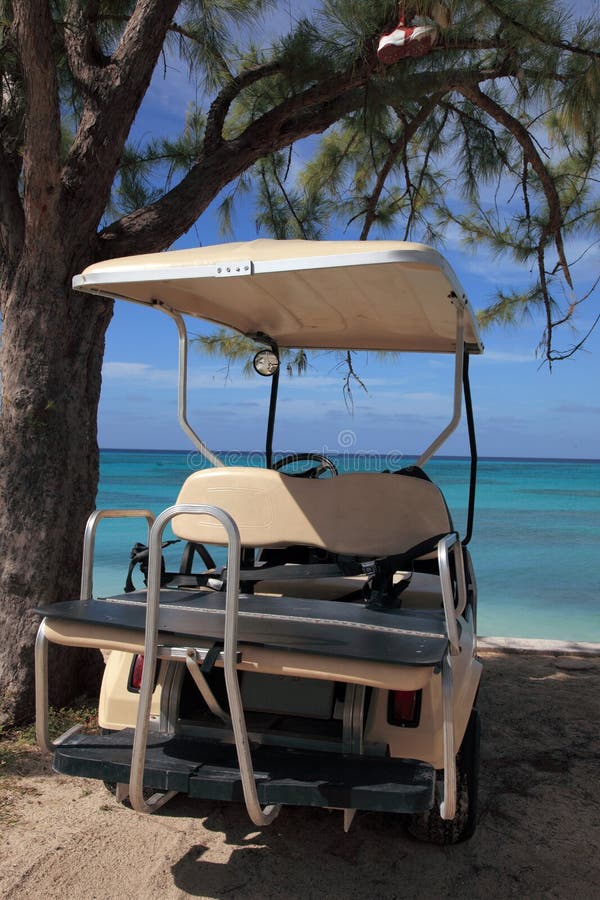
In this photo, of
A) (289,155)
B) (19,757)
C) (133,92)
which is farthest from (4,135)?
(19,757)

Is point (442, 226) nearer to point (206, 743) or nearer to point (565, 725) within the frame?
point (565, 725)

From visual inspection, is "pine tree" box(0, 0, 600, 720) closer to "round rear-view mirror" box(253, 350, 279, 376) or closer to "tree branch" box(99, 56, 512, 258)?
"tree branch" box(99, 56, 512, 258)

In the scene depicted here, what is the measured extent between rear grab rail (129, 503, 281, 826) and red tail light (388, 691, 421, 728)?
0.47m

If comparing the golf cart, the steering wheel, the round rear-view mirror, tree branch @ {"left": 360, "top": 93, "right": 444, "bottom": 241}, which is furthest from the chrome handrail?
tree branch @ {"left": 360, "top": 93, "right": 444, "bottom": 241}

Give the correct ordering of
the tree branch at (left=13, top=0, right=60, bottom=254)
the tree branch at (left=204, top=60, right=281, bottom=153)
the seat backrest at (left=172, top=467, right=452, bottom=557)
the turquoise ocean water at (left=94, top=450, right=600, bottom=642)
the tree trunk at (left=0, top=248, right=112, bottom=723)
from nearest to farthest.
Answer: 1. the seat backrest at (left=172, top=467, right=452, bottom=557)
2. the tree branch at (left=13, top=0, right=60, bottom=254)
3. the tree trunk at (left=0, top=248, right=112, bottom=723)
4. the tree branch at (left=204, top=60, right=281, bottom=153)
5. the turquoise ocean water at (left=94, top=450, right=600, bottom=642)

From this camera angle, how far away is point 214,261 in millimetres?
2658

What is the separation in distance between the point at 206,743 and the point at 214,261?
59.1 inches

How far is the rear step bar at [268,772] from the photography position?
2133 mm

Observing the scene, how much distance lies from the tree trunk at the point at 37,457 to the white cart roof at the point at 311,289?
669 millimetres

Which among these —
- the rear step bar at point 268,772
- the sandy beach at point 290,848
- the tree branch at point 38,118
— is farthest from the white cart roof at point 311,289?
the sandy beach at point 290,848

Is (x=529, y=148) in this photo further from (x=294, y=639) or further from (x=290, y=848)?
(x=290, y=848)

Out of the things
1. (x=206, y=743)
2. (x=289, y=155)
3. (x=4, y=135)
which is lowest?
(x=206, y=743)

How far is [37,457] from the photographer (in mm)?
4000

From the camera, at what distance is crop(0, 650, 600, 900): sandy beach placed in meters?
2.57
